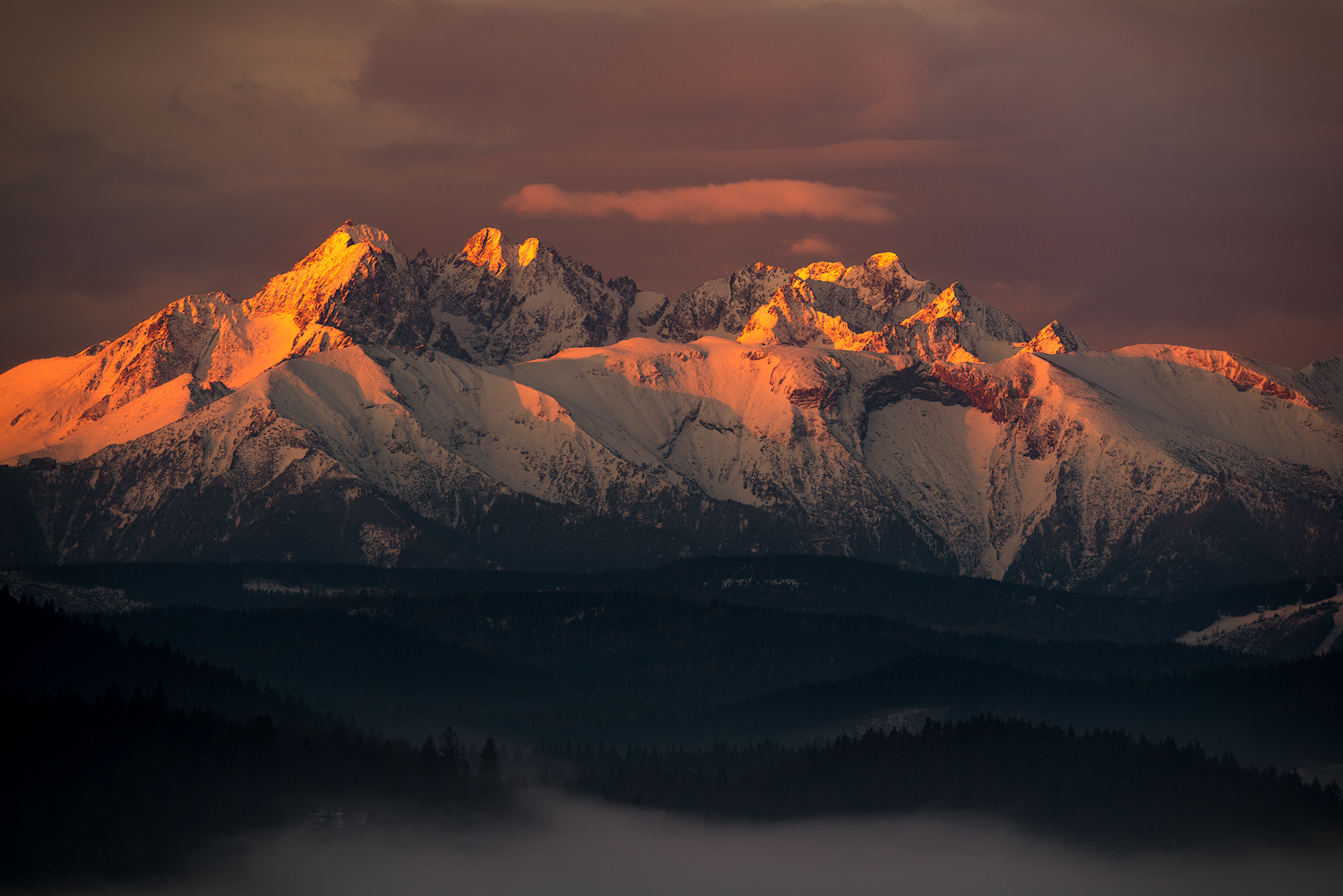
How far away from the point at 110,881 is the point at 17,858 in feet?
29.0

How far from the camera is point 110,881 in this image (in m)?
199

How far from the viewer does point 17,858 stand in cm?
19762
